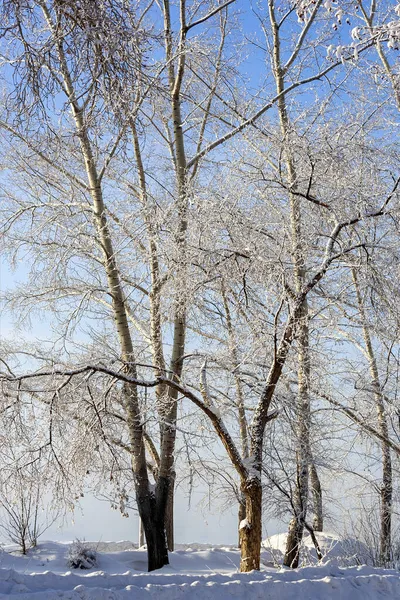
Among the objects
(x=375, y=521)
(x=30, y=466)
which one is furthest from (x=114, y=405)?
(x=375, y=521)

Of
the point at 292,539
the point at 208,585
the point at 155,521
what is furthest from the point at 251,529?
the point at 208,585

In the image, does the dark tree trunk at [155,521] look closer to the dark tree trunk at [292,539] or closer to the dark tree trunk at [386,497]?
the dark tree trunk at [292,539]

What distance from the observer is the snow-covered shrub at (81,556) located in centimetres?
1009

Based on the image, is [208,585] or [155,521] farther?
[155,521]

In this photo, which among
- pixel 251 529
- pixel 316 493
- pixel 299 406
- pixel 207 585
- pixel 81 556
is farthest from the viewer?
pixel 316 493

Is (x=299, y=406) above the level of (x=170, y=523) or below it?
above

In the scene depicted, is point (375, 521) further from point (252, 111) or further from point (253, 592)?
point (252, 111)

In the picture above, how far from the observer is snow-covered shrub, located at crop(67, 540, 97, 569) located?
10086 mm

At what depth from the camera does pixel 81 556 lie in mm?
10195

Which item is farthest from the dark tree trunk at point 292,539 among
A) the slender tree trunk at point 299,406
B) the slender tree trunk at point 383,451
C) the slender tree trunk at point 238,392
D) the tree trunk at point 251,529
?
the tree trunk at point 251,529

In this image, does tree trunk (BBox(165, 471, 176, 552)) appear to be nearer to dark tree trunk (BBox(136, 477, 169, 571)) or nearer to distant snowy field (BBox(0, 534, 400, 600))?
dark tree trunk (BBox(136, 477, 169, 571))

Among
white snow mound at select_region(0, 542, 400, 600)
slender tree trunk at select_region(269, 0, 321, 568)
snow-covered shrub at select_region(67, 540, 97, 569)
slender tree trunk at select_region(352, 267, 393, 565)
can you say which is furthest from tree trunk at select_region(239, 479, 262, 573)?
slender tree trunk at select_region(352, 267, 393, 565)

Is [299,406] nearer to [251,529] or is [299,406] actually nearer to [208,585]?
[251,529]

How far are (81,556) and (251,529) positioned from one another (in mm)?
3713
